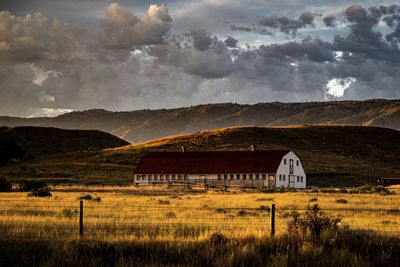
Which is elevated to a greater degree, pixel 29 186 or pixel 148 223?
pixel 148 223

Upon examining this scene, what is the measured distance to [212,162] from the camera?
91.8m

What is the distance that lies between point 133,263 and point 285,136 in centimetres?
14343

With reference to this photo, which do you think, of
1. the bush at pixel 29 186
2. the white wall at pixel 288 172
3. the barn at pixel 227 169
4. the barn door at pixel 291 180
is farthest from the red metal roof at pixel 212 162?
the bush at pixel 29 186

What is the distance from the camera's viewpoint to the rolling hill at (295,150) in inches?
3944

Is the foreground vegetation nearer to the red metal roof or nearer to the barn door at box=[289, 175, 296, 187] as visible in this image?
the red metal roof

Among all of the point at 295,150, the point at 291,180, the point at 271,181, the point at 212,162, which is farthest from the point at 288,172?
the point at 295,150

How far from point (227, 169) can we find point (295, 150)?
1998 inches

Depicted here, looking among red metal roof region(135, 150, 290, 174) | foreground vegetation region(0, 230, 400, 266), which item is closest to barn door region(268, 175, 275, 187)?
red metal roof region(135, 150, 290, 174)

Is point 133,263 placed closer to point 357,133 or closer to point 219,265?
point 219,265

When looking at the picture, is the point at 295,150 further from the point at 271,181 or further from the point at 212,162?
the point at 271,181

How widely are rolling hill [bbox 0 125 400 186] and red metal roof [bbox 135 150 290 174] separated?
16.6ft

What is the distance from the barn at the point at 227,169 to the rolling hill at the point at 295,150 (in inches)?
192

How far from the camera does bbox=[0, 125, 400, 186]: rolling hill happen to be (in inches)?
3944

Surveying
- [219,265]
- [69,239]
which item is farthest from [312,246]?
[69,239]
